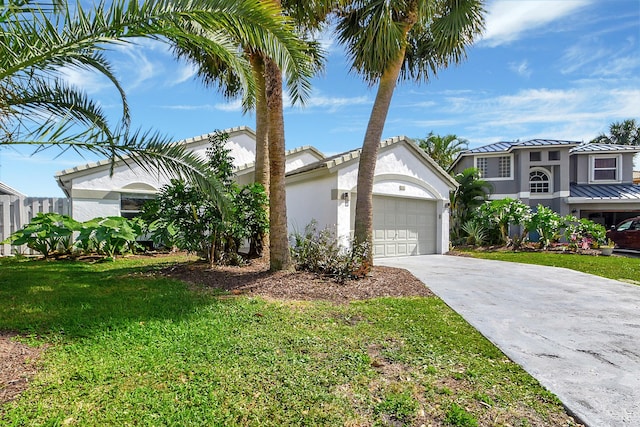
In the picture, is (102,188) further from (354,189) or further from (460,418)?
(460,418)

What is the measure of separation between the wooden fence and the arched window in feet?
87.0

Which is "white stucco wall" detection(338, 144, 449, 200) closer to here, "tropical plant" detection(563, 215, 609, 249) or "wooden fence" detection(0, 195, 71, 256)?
"tropical plant" detection(563, 215, 609, 249)

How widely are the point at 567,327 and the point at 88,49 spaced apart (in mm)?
8031

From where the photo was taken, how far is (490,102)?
16.9 metres

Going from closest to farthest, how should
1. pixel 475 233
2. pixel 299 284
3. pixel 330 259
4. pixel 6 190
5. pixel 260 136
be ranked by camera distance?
pixel 299 284, pixel 330 259, pixel 260 136, pixel 475 233, pixel 6 190

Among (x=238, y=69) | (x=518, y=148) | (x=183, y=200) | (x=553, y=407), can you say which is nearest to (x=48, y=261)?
(x=183, y=200)

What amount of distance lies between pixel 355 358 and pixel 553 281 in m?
7.67

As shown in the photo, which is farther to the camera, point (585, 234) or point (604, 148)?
point (604, 148)

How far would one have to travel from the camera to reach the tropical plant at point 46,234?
1116 centimetres

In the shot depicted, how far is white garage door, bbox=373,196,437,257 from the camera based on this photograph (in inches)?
519

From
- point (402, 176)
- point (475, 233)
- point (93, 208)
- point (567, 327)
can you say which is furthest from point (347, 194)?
point (475, 233)

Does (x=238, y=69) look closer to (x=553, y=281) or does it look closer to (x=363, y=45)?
(x=363, y=45)

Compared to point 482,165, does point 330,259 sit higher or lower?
lower

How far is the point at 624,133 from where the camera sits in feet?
141
